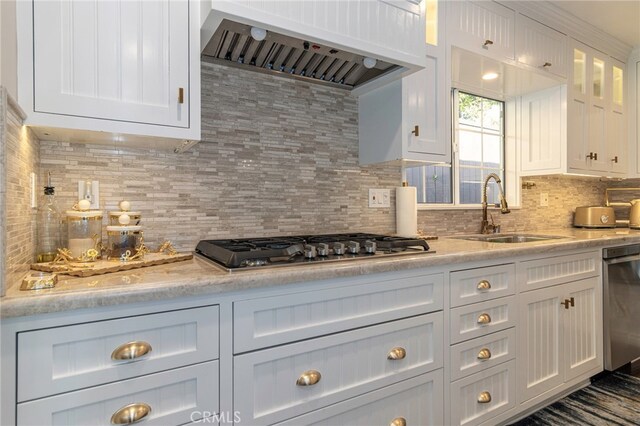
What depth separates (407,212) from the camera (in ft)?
7.06

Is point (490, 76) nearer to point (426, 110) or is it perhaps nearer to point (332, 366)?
point (426, 110)

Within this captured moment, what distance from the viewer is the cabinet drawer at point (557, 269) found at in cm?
186

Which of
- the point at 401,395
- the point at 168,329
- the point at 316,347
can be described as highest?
the point at 168,329

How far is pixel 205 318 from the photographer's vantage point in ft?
3.41

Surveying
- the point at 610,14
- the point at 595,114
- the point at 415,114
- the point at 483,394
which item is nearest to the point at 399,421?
the point at 483,394

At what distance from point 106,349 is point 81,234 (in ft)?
1.69

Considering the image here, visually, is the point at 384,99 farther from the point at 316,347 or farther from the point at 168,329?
the point at 168,329

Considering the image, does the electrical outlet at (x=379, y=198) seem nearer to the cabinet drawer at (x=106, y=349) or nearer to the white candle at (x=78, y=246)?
the cabinet drawer at (x=106, y=349)

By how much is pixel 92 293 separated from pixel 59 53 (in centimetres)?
75

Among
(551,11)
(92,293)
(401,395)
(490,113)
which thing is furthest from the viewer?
(490,113)

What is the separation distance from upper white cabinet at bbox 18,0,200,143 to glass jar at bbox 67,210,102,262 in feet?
1.02

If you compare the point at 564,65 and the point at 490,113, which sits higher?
the point at 564,65

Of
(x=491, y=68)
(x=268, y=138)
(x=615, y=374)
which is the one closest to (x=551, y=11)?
(x=491, y=68)

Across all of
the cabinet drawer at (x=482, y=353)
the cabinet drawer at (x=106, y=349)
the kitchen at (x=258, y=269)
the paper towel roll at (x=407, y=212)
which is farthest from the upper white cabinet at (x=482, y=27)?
the cabinet drawer at (x=106, y=349)
